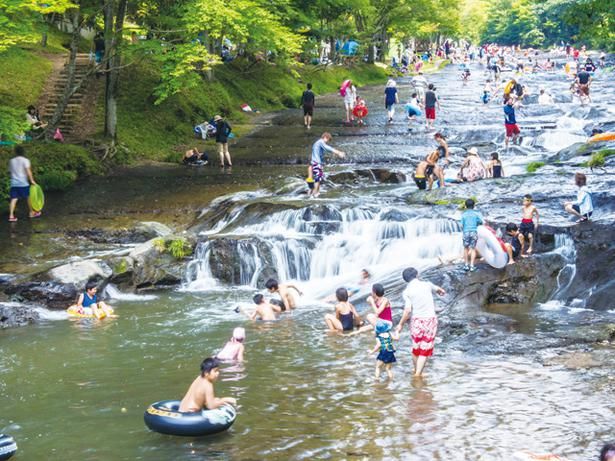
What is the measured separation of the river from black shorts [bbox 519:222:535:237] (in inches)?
34.9

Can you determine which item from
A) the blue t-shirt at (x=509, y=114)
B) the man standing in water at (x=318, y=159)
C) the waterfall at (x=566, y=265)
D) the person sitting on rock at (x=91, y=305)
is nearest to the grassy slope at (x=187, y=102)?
the man standing in water at (x=318, y=159)

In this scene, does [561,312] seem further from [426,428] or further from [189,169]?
[189,169]

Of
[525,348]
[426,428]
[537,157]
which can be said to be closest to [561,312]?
[525,348]

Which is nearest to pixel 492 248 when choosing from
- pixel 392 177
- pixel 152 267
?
pixel 152 267

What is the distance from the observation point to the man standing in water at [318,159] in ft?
74.5

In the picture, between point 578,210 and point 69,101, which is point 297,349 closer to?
point 578,210

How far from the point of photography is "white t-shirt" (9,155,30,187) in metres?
22.0

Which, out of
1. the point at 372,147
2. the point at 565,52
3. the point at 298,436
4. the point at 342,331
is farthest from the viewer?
the point at 565,52

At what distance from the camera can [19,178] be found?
2214 cm

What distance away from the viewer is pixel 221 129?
28500mm

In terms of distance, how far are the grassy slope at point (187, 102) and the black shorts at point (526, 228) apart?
15453 mm

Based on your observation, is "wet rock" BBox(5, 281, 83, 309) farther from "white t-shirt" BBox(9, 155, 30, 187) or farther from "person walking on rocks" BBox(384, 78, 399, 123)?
"person walking on rocks" BBox(384, 78, 399, 123)

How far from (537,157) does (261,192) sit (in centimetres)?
1021

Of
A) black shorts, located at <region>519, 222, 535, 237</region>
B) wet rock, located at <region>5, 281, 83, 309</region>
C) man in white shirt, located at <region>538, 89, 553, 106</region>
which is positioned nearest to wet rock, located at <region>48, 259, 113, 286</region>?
wet rock, located at <region>5, 281, 83, 309</region>
